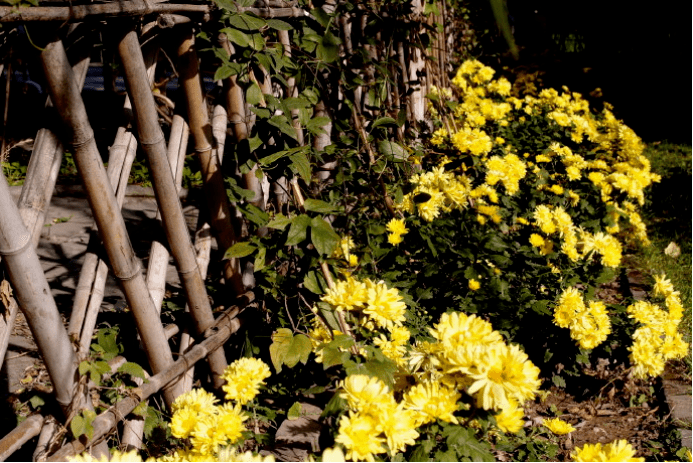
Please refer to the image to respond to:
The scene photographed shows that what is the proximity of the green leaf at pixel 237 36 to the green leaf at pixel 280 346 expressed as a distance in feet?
2.61

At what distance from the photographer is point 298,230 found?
5.08ft

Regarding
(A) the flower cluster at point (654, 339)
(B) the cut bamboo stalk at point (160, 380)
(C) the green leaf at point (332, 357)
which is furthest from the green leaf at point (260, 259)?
(A) the flower cluster at point (654, 339)

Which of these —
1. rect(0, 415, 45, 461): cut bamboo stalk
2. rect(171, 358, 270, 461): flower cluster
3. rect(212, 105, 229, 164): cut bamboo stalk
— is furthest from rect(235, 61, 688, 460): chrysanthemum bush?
rect(0, 415, 45, 461): cut bamboo stalk

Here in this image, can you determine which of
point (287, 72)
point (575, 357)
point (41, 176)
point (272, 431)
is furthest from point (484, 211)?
point (41, 176)

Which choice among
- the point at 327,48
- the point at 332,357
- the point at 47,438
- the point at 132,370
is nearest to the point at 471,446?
the point at 332,357

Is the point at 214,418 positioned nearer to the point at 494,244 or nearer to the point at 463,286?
the point at 463,286

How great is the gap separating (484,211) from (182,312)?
138 centimetres

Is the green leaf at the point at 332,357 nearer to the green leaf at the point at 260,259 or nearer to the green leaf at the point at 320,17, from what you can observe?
the green leaf at the point at 260,259

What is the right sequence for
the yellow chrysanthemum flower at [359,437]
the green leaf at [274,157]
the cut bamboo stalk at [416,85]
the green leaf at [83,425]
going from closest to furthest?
the yellow chrysanthemum flower at [359,437], the green leaf at [83,425], the green leaf at [274,157], the cut bamboo stalk at [416,85]

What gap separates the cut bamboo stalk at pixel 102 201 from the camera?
1.20m

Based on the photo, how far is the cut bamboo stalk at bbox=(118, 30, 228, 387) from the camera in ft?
4.57

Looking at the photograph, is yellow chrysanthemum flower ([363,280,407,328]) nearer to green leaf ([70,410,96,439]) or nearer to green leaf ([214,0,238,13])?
green leaf ([70,410,96,439])

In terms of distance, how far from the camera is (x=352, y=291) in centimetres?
132

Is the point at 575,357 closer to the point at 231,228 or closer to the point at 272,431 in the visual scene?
the point at 272,431
